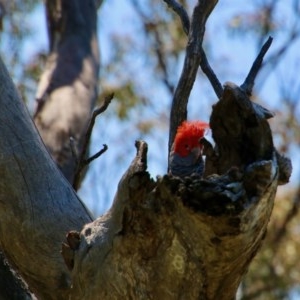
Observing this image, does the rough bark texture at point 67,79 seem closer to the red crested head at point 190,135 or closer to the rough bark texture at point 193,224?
the red crested head at point 190,135

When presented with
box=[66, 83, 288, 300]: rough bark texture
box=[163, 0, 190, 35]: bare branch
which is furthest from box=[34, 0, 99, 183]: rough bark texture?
box=[66, 83, 288, 300]: rough bark texture

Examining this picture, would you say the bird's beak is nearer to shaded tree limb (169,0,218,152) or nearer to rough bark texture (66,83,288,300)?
shaded tree limb (169,0,218,152)

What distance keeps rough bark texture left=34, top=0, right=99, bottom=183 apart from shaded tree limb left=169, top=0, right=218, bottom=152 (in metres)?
1.85

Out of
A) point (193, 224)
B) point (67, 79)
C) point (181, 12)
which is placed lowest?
Result: point (193, 224)

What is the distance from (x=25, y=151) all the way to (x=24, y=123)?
0.45ft

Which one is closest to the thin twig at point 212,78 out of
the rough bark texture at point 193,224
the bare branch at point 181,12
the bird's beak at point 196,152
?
the bare branch at point 181,12

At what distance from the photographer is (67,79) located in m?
6.14

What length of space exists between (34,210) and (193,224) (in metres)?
0.85

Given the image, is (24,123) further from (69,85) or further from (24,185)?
(69,85)

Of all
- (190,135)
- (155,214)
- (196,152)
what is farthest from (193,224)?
(190,135)

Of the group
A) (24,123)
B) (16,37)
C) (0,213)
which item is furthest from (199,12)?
(16,37)

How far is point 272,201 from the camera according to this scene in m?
2.92

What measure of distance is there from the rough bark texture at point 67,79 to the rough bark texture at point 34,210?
1.77 metres

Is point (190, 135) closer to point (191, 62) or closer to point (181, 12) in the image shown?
point (181, 12)
